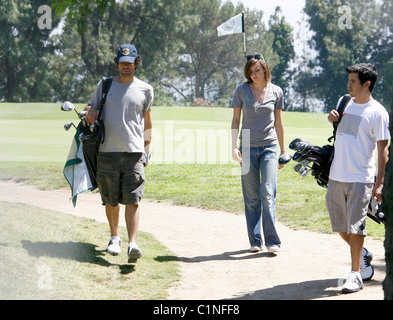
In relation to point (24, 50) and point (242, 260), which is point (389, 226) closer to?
point (242, 260)

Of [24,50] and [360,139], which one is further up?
[24,50]

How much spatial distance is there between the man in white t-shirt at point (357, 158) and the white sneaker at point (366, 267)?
1.10ft

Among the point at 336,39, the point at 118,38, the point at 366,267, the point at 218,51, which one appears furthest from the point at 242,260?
the point at 336,39

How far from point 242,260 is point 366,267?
1.52 metres

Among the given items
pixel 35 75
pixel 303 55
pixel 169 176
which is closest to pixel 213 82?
pixel 303 55

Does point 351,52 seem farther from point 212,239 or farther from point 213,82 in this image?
point 212,239

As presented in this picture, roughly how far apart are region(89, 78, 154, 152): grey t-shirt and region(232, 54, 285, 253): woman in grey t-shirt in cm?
116

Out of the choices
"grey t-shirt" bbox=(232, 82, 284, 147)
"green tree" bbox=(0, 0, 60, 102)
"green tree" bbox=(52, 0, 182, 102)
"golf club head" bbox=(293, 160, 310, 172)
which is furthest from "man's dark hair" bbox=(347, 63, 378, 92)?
"green tree" bbox=(52, 0, 182, 102)

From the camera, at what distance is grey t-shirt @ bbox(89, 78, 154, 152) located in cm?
628

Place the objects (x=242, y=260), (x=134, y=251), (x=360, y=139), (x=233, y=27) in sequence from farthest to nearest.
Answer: (x=233, y=27) < (x=242, y=260) < (x=134, y=251) < (x=360, y=139)

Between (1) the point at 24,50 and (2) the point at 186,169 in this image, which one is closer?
(2) the point at 186,169

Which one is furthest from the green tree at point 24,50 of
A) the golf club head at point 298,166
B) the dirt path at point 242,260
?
the golf club head at point 298,166

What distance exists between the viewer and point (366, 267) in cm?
579

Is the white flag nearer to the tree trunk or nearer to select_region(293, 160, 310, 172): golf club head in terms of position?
select_region(293, 160, 310, 172): golf club head
